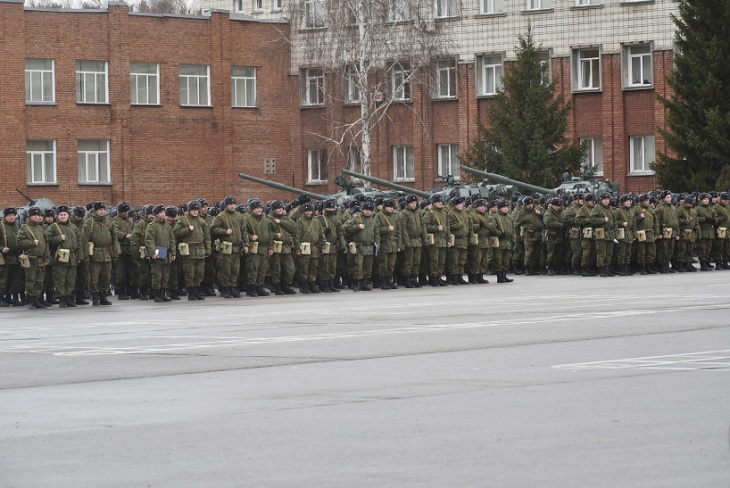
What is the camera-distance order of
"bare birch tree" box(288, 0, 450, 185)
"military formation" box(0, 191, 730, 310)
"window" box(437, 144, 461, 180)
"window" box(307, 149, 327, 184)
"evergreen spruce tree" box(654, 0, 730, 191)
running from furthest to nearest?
1. "window" box(307, 149, 327, 184)
2. "window" box(437, 144, 461, 180)
3. "bare birch tree" box(288, 0, 450, 185)
4. "evergreen spruce tree" box(654, 0, 730, 191)
5. "military formation" box(0, 191, 730, 310)

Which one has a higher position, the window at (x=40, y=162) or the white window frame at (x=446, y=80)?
the white window frame at (x=446, y=80)

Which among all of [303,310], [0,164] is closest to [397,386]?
[303,310]

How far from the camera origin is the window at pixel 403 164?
63.9m

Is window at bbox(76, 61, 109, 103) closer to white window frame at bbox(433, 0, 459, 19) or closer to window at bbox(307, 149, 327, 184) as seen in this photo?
window at bbox(307, 149, 327, 184)

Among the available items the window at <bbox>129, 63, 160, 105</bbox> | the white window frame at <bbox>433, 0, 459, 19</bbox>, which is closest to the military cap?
the window at <bbox>129, 63, 160, 105</bbox>

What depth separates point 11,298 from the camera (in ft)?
90.9

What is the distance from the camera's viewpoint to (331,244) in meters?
30.1

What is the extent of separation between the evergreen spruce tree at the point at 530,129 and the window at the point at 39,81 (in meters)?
17.0

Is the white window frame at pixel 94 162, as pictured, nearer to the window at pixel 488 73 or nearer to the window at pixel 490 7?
the window at pixel 488 73

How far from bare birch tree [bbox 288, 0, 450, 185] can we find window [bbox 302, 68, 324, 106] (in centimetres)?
319

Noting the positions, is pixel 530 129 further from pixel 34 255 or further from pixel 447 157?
pixel 34 255

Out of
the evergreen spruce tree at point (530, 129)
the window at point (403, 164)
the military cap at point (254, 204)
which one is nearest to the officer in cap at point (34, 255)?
the military cap at point (254, 204)

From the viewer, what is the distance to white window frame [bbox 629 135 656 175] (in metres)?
58.3

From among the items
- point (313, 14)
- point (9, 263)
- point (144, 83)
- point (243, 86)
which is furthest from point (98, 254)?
point (243, 86)
